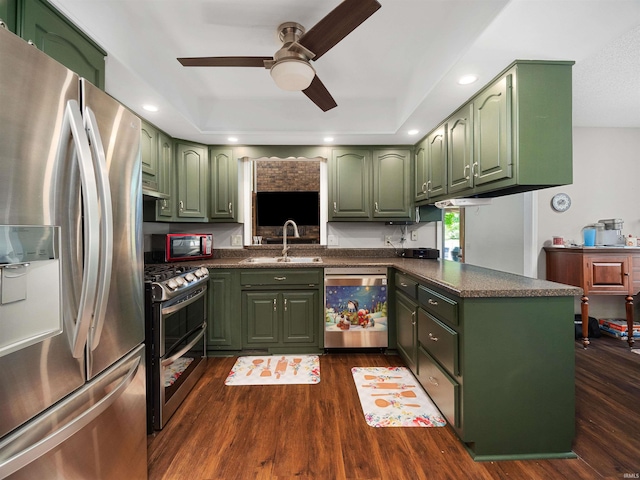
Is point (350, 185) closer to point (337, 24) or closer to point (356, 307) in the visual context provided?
point (356, 307)

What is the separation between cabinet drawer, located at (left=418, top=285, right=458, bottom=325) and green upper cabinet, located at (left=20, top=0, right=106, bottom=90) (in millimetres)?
2270

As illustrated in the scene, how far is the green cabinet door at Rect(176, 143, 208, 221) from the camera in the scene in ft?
9.27

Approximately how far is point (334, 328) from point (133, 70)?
2482 millimetres

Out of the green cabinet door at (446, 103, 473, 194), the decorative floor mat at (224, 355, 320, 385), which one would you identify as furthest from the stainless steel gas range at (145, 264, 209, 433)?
the green cabinet door at (446, 103, 473, 194)

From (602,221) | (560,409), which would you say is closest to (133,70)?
(560,409)

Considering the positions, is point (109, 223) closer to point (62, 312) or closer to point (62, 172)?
point (62, 172)

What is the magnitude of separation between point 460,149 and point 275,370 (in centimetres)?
239

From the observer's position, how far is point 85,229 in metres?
0.90

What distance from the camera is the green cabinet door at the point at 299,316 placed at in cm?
267

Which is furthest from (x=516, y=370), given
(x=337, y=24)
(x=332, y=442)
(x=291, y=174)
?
(x=291, y=174)

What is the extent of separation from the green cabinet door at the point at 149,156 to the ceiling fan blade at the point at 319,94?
57.4 inches

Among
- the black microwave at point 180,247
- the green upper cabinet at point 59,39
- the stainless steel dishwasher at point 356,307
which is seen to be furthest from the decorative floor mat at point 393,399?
the green upper cabinet at point 59,39

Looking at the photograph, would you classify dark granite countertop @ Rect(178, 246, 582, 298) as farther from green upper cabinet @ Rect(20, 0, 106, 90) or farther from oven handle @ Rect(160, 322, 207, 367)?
green upper cabinet @ Rect(20, 0, 106, 90)

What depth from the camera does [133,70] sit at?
5.57 feet
